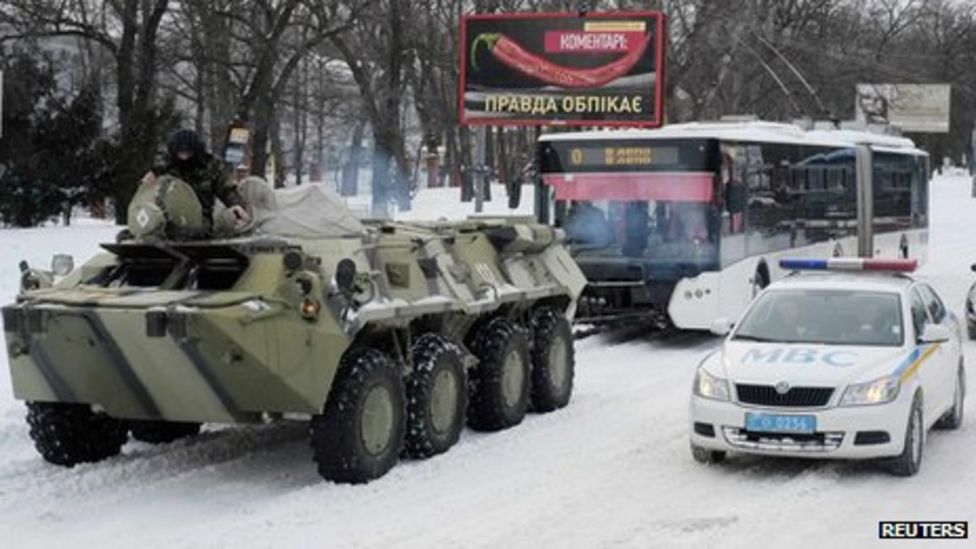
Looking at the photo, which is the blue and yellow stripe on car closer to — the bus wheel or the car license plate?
the car license plate

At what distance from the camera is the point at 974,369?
15695mm

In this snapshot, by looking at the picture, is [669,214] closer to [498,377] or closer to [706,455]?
[498,377]

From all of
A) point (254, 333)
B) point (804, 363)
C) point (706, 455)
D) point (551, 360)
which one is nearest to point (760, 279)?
point (551, 360)

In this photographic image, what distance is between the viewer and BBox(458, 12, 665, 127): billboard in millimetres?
28031

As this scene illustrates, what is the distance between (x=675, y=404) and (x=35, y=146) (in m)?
18.8

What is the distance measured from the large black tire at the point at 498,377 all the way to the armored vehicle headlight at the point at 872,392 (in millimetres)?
3200

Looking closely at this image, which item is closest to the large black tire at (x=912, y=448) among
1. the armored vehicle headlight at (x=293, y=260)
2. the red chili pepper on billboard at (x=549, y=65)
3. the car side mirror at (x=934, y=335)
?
the car side mirror at (x=934, y=335)

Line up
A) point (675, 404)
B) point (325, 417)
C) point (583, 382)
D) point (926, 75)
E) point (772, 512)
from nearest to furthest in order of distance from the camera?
point (772, 512)
point (325, 417)
point (675, 404)
point (583, 382)
point (926, 75)

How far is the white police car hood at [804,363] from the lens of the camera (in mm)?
9734

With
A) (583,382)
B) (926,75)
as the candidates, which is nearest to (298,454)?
(583,382)

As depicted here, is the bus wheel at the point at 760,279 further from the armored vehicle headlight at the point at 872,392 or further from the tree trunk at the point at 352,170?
the tree trunk at the point at 352,170

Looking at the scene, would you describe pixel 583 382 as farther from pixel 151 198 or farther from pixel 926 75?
pixel 926 75

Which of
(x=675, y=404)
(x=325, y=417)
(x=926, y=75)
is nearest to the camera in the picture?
(x=325, y=417)

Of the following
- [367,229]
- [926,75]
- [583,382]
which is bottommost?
[583,382]
